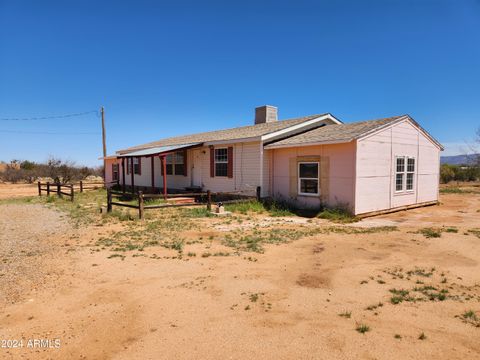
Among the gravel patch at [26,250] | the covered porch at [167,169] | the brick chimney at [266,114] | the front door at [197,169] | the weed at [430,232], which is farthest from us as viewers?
the brick chimney at [266,114]

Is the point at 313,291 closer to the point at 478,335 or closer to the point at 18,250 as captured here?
the point at 478,335

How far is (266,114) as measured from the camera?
20.5 meters

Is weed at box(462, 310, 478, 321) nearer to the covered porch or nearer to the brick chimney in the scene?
the covered porch

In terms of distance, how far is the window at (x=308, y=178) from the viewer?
13.1 metres

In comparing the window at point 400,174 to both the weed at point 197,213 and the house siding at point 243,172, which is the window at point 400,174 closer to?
the house siding at point 243,172

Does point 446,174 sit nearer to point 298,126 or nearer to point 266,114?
point 266,114

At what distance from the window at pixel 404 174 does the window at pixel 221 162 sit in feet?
25.5

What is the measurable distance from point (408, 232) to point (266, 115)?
1295 centimetres

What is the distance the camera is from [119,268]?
5.98 meters

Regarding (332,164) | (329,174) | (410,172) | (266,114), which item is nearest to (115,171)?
(266,114)

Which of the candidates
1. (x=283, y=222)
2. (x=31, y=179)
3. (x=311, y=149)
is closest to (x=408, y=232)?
(x=283, y=222)

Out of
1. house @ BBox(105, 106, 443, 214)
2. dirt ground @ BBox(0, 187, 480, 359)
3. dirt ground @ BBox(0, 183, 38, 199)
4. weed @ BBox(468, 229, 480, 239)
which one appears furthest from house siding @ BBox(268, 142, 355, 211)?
dirt ground @ BBox(0, 183, 38, 199)

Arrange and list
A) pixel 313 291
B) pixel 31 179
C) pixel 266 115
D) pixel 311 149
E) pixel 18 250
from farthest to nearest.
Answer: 1. pixel 31 179
2. pixel 266 115
3. pixel 311 149
4. pixel 18 250
5. pixel 313 291

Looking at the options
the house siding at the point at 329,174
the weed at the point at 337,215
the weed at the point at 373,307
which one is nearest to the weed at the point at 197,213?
the house siding at the point at 329,174
